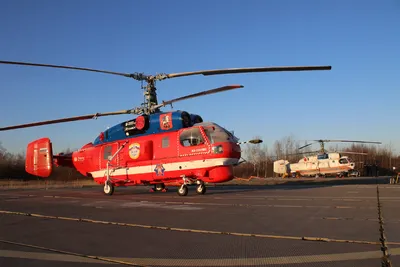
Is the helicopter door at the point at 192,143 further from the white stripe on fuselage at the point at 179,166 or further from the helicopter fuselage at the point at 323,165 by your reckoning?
the helicopter fuselage at the point at 323,165

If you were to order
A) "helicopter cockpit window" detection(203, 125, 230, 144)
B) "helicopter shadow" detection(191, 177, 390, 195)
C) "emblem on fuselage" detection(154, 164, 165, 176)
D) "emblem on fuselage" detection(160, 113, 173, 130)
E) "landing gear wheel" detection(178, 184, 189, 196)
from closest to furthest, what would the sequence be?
"helicopter cockpit window" detection(203, 125, 230, 144), "landing gear wheel" detection(178, 184, 189, 196), "emblem on fuselage" detection(160, 113, 173, 130), "emblem on fuselage" detection(154, 164, 165, 176), "helicopter shadow" detection(191, 177, 390, 195)

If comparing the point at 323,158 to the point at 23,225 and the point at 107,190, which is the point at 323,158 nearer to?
the point at 107,190

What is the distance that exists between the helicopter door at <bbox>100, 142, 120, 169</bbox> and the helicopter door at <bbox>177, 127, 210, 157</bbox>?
4297 mm

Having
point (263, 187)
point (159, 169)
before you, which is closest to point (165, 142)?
point (159, 169)

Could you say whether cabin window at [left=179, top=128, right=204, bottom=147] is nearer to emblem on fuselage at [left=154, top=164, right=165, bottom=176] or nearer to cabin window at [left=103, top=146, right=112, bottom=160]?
emblem on fuselage at [left=154, top=164, right=165, bottom=176]

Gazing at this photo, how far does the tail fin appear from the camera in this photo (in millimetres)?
19688

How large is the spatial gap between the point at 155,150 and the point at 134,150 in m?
1.30

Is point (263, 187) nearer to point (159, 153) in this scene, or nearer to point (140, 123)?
point (159, 153)

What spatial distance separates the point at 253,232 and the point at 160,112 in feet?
38.9

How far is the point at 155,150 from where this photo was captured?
17.1m

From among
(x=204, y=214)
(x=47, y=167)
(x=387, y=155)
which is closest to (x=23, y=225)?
(x=204, y=214)

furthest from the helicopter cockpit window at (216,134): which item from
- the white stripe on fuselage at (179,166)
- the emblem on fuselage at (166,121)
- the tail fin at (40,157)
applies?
the tail fin at (40,157)

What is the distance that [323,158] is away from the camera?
4900 cm

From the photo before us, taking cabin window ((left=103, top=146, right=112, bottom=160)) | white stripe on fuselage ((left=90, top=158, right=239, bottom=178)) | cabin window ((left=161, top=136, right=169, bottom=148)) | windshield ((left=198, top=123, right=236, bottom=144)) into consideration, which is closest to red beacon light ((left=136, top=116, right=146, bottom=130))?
cabin window ((left=161, top=136, right=169, bottom=148))
